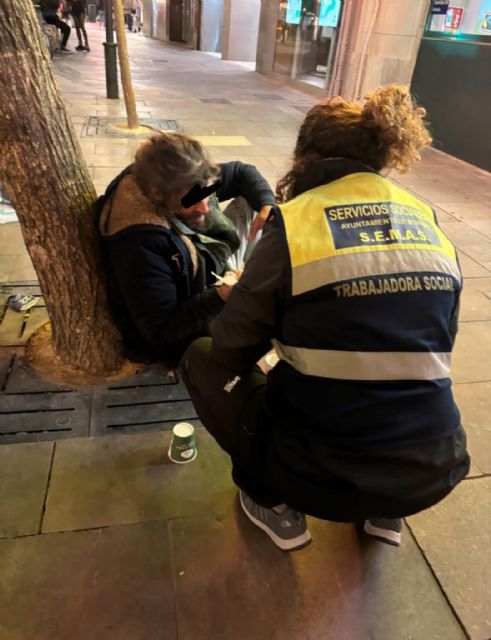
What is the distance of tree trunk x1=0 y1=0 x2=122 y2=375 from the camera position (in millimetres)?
1915

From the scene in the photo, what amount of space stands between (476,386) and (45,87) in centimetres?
252

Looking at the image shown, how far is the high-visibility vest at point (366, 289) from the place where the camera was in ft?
4.29

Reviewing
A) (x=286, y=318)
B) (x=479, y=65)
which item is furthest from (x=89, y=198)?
(x=479, y=65)

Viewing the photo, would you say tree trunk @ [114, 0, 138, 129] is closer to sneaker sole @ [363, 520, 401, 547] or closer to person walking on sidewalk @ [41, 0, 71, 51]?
sneaker sole @ [363, 520, 401, 547]

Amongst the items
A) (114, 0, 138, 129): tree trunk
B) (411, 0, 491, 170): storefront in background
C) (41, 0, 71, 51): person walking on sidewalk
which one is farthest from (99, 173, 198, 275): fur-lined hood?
(41, 0, 71, 51): person walking on sidewalk

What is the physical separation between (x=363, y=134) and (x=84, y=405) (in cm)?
170

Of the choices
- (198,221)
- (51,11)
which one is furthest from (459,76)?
(51,11)

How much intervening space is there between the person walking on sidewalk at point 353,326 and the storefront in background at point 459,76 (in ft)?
19.7

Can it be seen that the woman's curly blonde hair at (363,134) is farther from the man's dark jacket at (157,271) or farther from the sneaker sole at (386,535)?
the sneaker sole at (386,535)

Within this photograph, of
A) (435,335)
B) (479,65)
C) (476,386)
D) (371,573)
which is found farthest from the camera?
(479,65)

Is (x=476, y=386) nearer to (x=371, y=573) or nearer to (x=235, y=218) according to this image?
(x=371, y=573)

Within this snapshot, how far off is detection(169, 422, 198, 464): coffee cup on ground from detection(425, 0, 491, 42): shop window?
22.1 ft

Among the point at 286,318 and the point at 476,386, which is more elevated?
the point at 286,318

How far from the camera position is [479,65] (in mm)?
6594
